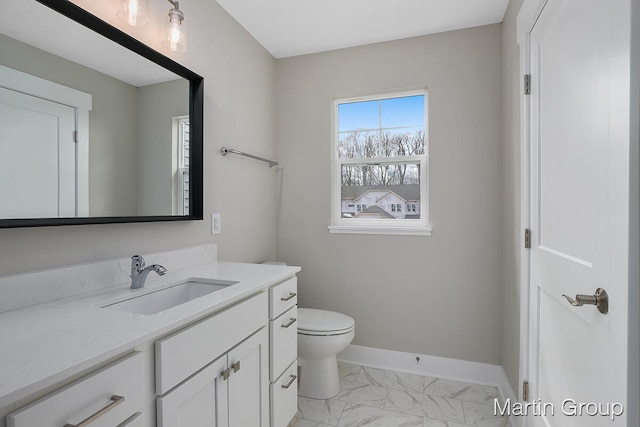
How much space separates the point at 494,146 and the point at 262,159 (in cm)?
157

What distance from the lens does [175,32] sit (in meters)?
1.53

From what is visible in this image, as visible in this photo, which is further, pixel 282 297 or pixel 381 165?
pixel 381 165

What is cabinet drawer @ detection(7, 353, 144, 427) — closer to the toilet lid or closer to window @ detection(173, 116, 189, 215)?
window @ detection(173, 116, 189, 215)

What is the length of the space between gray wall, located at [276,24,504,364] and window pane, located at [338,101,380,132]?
124 mm

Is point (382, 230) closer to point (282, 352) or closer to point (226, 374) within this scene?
point (282, 352)

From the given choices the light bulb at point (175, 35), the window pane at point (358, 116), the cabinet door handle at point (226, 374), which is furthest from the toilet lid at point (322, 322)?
the light bulb at point (175, 35)

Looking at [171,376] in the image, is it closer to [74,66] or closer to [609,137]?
[74,66]

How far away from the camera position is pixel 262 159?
2305mm

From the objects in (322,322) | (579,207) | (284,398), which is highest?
(579,207)

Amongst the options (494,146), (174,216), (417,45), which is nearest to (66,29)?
(174,216)

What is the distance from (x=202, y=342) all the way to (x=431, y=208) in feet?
5.83

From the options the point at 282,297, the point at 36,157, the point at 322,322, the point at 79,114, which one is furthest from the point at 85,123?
the point at 322,322

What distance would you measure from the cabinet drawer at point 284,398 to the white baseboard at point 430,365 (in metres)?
0.89

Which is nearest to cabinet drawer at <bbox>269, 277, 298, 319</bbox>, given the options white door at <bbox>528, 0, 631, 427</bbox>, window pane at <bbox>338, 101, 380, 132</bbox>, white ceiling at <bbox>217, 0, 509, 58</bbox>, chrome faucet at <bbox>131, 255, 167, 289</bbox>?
chrome faucet at <bbox>131, 255, 167, 289</bbox>
